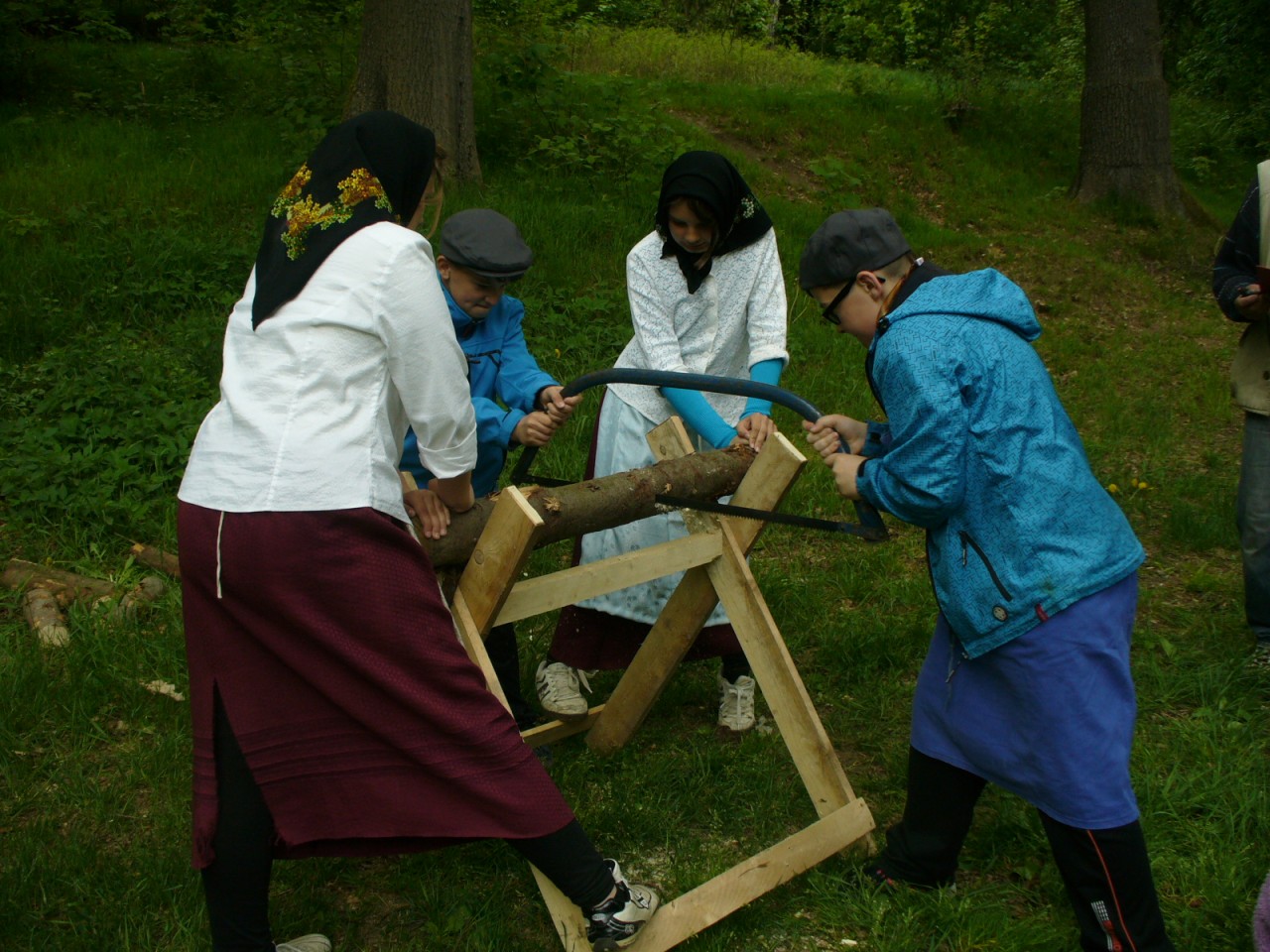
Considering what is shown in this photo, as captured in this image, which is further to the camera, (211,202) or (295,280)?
(211,202)

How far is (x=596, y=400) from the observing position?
619cm

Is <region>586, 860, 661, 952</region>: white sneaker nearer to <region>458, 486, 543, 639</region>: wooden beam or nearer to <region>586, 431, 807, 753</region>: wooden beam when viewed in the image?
<region>458, 486, 543, 639</region>: wooden beam

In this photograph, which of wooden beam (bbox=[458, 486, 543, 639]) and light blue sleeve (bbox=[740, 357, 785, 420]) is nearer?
wooden beam (bbox=[458, 486, 543, 639])

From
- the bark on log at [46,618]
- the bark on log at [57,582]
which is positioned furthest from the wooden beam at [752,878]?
the bark on log at [57,582]

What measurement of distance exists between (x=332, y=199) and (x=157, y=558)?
2987mm

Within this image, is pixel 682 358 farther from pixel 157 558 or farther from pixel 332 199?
pixel 157 558

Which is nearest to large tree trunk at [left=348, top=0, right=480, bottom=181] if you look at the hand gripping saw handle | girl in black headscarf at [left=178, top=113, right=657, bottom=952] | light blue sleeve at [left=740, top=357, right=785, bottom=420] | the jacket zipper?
light blue sleeve at [left=740, top=357, right=785, bottom=420]

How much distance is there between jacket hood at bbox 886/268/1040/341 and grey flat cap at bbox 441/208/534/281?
1121mm

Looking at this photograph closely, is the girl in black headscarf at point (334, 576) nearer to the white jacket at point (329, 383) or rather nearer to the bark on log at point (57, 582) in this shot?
the white jacket at point (329, 383)

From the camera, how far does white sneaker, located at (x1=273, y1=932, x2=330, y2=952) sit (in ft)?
9.00

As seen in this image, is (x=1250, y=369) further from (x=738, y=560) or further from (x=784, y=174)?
(x=784, y=174)

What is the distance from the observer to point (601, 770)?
360 centimetres

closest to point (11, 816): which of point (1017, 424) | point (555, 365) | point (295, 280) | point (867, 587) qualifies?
point (295, 280)

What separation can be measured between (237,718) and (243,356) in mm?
731
